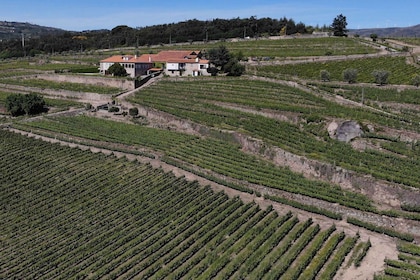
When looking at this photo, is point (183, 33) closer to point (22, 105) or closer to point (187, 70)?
point (187, 70)

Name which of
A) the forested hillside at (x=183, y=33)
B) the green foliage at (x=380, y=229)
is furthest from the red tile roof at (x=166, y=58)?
the green foliage at (x=380, y=229)

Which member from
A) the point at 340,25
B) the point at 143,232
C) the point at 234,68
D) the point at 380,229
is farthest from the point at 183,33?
the point at 380,229

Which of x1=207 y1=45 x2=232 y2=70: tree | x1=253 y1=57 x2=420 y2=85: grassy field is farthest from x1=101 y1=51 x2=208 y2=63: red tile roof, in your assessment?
x1=253 y1=57 x2=420 y2=85: grassy field

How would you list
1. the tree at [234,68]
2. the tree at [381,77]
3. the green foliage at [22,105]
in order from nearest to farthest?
the tree at [381,77] < the green foliage at [22,105] < the tree at [234,68]

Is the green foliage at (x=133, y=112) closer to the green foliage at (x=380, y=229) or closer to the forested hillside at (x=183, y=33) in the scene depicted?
the green foliage at (x=380, y=229)

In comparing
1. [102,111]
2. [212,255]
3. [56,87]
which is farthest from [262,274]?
[56,87]
